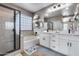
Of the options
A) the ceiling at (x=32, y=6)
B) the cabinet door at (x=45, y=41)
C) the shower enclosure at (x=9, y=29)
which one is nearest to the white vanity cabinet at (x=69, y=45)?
the cabinet door at (x=45, y=41)

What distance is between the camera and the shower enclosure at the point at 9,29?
4.86 ft

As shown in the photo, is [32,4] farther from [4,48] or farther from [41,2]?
[4,48]

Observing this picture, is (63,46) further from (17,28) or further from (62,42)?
(17,28)

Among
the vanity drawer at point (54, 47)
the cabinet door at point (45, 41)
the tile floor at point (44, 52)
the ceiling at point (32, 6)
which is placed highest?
the ceiling at point (32, 6)

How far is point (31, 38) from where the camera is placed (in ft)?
5.23

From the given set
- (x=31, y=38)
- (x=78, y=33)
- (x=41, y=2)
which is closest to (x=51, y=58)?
(x=31, y=38)

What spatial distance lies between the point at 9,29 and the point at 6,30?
51mm

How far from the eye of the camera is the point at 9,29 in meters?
1.54

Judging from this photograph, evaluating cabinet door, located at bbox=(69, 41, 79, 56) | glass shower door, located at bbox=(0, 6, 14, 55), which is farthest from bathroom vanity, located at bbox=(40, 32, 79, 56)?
glass shower door, located at bbox=(0, 6, 14, 55)

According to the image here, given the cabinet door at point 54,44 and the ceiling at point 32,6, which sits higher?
the ceiling at point 32,6

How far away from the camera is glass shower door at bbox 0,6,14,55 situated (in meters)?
1.48

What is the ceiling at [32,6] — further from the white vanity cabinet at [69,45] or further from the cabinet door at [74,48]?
the cabinet door at [74,48]

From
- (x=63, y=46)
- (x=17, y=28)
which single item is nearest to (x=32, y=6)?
(x=17, y=28)

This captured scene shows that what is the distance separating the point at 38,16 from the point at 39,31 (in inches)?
10.4
